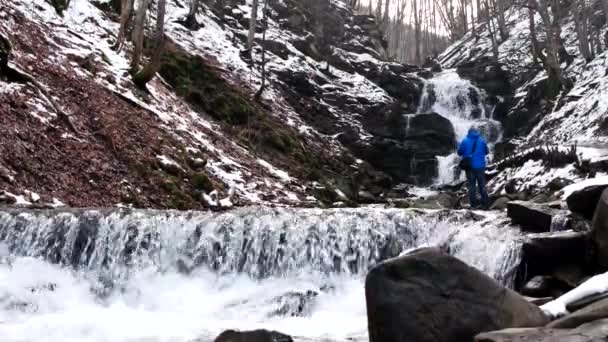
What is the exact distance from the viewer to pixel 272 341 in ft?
17.4

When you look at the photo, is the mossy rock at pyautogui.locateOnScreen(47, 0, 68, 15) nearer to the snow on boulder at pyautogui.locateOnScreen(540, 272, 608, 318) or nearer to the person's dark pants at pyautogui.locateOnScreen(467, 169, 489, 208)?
the person's dark pants at pyautogui.locateOnScreen(467, 169, 489, 208)

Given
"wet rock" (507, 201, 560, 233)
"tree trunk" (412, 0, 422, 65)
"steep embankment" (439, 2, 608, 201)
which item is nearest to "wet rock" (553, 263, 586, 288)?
"wet rock" (507, 201, 560, 233)

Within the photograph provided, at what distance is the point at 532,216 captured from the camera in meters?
9.00

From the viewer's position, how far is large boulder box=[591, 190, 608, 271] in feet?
20.8

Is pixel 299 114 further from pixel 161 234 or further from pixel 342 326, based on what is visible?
pixel 342 326

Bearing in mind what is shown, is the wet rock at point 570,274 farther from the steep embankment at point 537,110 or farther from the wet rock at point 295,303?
the steep embankment at point 537,110

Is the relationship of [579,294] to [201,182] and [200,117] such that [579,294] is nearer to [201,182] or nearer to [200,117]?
[201,182]

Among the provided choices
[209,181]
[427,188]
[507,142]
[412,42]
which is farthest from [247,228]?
[412,42]

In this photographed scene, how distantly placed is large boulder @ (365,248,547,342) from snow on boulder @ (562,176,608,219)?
3.40m

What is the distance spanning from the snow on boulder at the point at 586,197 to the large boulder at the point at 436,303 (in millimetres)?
3404

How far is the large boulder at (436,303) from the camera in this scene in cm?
489

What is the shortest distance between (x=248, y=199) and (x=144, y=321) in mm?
5732

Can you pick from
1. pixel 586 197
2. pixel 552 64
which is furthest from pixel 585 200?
pixel 552 64

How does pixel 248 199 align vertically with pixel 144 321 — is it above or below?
above
